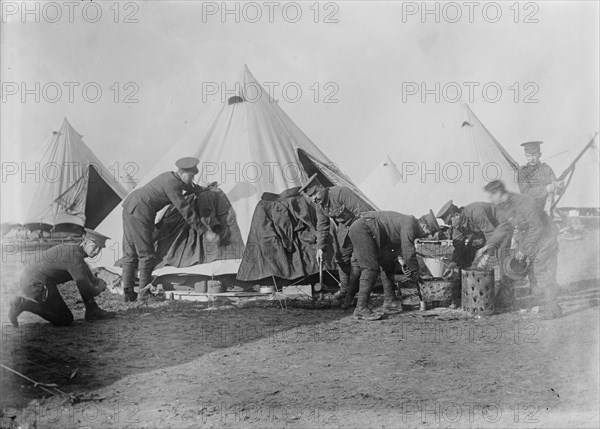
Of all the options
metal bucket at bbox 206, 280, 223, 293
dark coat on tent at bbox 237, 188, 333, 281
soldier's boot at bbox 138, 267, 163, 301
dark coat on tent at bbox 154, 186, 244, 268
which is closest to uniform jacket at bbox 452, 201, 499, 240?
dark coat on tent at bbox 237, 188, 333, 281

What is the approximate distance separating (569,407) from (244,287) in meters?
3.56

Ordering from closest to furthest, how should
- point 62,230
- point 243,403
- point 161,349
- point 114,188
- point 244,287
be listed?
point 243,403 → point 161,349 → point 244,287 → point 114,188 → point 62,230

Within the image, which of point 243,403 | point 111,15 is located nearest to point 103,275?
point 111,15

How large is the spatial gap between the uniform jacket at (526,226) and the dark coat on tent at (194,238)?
2789 mm

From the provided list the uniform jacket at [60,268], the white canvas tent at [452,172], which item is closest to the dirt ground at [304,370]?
the uniform jacket at [60,268]

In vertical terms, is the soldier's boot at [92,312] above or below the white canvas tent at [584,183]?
below

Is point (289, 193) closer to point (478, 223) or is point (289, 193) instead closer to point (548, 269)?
point (478, 223)

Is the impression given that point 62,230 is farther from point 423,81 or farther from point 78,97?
point 423,81

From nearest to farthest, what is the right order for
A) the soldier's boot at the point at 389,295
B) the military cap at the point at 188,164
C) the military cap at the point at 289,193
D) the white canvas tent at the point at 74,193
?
the soldier's boot at the point at 389,295 < the military cap at the point at 188,164 < the military cap at the point at 289,193 < the white canvas tent at the point at 74,193

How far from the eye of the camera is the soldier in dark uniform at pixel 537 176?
6.02 metres

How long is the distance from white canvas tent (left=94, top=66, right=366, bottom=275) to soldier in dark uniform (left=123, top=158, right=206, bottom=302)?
15.8 inches

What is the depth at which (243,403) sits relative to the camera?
11.3 feet

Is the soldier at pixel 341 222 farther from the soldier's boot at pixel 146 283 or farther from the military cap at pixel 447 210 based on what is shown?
the soldier's boot at pixel 146 283

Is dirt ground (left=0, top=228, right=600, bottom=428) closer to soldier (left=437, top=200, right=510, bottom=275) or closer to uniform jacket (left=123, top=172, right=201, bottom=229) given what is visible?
soldier (left=437, top=200, right=510, bottom=275)
